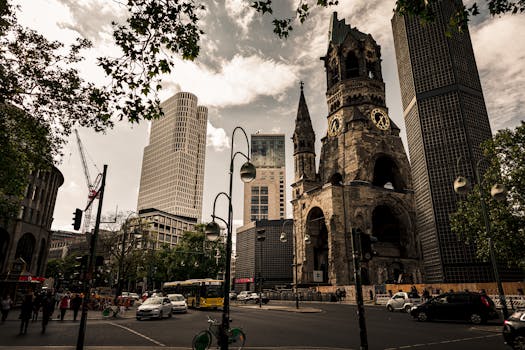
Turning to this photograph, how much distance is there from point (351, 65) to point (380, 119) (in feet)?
41.4

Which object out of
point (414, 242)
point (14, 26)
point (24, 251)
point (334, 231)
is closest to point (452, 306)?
point (14, 26)

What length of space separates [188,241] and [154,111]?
6068 cm

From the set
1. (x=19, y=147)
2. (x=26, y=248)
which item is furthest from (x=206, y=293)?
(x=26, y=248)

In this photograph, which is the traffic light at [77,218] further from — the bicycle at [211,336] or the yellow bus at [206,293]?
the yellow bus at [206,293]

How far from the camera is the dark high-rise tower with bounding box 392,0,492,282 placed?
4219cm

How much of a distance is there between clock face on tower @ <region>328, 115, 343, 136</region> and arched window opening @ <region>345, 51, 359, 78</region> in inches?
333

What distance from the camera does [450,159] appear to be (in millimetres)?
44281

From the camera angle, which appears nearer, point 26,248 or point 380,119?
point 26,248

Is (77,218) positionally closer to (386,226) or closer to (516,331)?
(516,331)

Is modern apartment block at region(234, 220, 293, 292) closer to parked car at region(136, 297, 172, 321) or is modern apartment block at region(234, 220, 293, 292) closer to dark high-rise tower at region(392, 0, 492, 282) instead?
dark high-rise tower at region(392, 0, 492, 282)

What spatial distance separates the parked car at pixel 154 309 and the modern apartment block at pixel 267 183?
129 m

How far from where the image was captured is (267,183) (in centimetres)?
16088

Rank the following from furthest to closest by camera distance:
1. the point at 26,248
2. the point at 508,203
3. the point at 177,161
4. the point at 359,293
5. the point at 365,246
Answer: the point at 177,161, the point at 26,248, the point at 508,203, the point at 365,246, the point at 359,293

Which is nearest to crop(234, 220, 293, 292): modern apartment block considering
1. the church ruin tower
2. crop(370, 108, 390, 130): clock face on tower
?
the church ruin tower
